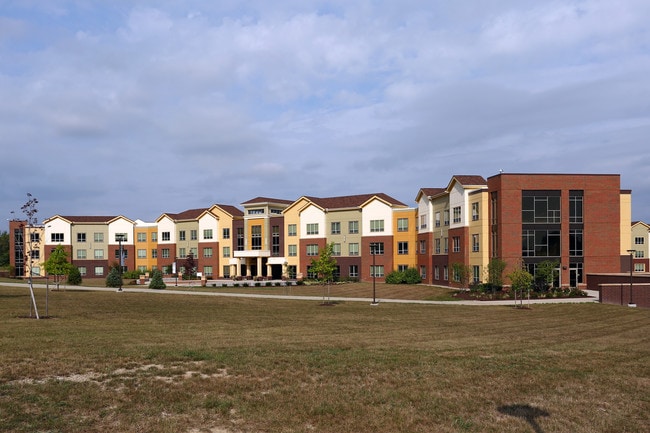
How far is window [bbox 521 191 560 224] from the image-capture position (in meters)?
53.9

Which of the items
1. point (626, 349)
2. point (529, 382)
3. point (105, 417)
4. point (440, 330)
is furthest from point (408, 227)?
point (105, 417)

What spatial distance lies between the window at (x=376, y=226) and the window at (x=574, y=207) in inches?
1019

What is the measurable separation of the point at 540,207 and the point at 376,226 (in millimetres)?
25298

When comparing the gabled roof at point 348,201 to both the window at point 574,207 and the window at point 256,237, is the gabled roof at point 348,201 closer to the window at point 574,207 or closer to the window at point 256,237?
the window at point 256,237

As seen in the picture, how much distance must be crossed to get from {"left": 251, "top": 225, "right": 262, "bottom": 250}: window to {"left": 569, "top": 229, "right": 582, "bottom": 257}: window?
4621cm

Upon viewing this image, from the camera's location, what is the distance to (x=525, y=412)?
453 inches

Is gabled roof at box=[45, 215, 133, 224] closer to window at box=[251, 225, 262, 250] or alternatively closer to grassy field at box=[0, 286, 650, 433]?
window at box=[251, 225, 262, 250]

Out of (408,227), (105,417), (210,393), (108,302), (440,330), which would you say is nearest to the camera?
(105,417)

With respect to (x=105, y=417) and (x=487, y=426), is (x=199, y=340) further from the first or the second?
(x=487, y=426)

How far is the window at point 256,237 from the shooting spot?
285ft

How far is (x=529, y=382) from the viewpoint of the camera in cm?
1393

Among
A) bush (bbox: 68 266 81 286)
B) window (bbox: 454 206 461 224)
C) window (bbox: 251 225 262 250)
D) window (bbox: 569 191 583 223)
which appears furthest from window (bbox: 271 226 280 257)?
window (bbox: 569 191 583 223)

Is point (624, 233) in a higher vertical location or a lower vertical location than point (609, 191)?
lower

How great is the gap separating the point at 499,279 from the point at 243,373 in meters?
41.0
